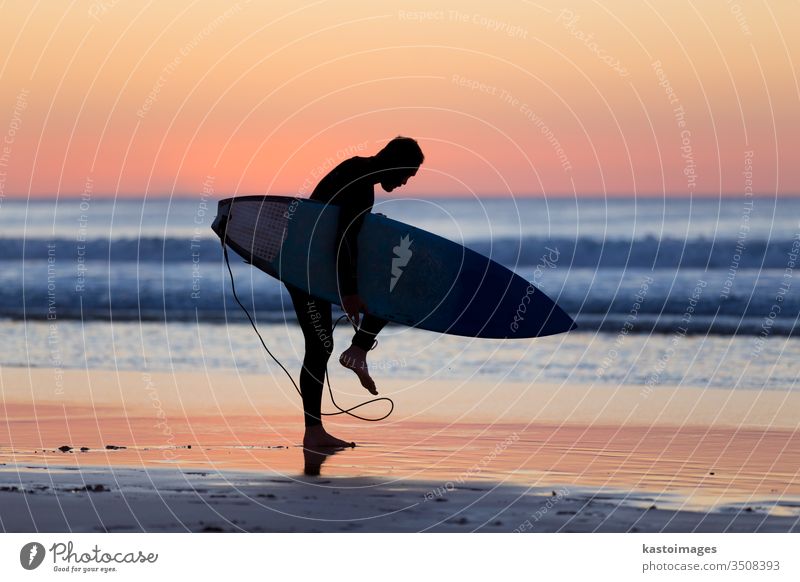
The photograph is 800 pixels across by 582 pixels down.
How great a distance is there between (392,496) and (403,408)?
3.49 meters

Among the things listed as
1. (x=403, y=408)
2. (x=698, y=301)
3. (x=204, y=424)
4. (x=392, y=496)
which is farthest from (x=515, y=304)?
(x=698, y=301)

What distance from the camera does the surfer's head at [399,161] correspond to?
9.15 meters

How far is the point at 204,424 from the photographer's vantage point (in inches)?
418

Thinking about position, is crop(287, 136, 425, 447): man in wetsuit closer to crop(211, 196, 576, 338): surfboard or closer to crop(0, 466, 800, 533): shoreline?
crop(211, 196, 576, 338): surfboard

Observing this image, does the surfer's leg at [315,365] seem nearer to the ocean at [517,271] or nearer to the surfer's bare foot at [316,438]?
the surfer's bare foot at [316,438]

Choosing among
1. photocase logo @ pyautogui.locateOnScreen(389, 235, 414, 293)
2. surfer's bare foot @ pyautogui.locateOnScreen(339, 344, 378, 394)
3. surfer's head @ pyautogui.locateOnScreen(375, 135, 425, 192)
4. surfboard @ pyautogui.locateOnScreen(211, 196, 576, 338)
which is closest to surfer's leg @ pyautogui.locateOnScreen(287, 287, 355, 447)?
surfer's bare foot @ pyautogui.locateOnScreen(339, 344, 378, 394)

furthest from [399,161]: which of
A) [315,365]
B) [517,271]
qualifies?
[517,271]

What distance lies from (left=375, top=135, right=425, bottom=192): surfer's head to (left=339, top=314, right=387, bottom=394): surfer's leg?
3.38ft

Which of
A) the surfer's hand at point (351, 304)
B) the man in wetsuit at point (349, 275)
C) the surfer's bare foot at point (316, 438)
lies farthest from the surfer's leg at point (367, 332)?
the surfer's bare foot at point (316, 438)

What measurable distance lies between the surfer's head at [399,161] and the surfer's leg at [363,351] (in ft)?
3.38

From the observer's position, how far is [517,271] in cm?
2625

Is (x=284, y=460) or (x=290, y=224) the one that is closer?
(x=284, y=460)
